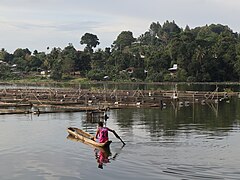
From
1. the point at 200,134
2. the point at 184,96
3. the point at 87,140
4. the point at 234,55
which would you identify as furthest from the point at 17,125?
the point at 234,55

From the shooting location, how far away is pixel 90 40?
160 m

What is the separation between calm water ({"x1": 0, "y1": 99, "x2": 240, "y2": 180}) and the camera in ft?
55.2

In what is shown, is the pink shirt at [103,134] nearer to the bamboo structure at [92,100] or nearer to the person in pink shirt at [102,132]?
the person in pink shirt at [102,132]

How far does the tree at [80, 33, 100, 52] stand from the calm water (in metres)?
127

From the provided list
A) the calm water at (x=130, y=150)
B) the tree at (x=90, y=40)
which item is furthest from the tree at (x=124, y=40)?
the calm water at (x=130, y=150)

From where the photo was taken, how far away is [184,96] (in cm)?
5622

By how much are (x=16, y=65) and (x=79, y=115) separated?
3695 inches

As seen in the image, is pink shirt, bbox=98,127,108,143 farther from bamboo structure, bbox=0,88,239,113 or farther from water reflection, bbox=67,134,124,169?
bamboo structure, bbox=0,88,239,113

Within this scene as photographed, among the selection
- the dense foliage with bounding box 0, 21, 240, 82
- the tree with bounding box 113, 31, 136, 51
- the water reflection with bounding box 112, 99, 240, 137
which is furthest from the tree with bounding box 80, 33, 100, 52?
the water reflection with bounding box 112, 99, 240, 137

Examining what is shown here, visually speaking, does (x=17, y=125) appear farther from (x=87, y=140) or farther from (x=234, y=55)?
(x=234, y=55)

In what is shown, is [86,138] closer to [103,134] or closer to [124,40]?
[103,134]

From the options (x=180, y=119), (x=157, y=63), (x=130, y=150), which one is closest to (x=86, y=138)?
(x=130, y=150)

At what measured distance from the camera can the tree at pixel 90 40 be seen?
159625 millimetres

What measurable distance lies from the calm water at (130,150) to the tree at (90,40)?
127 m
